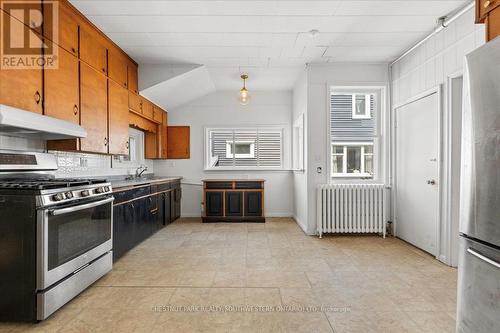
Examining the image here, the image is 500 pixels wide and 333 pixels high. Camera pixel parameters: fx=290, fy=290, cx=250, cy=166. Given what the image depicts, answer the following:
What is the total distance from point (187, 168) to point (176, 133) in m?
0.78

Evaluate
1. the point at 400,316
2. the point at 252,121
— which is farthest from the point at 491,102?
the point at 252,121

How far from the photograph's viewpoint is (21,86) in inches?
91.2

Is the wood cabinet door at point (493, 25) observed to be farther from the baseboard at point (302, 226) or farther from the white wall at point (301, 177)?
the baseboard at point (302, 226)

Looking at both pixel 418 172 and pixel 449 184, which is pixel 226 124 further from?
pixel 449 184

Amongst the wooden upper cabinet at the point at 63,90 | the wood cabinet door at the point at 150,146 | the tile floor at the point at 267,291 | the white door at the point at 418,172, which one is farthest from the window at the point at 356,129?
the wooden upper cabinet at the point at 63,90

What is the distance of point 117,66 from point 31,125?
200 cm

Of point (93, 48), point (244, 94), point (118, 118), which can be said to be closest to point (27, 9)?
point (93, 48)

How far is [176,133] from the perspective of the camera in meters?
6.19

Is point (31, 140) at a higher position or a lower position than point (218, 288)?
higher

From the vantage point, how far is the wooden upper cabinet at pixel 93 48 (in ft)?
10.3

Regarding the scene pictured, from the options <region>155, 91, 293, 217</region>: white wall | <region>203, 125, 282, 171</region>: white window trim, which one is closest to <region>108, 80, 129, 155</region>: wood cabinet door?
<region>155, 91, 293, 217</region>: white wall

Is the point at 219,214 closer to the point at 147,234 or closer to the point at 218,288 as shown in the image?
the point at 147,234

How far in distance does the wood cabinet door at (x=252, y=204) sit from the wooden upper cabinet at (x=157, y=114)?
2.22 meters

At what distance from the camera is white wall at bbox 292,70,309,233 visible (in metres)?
4.71
